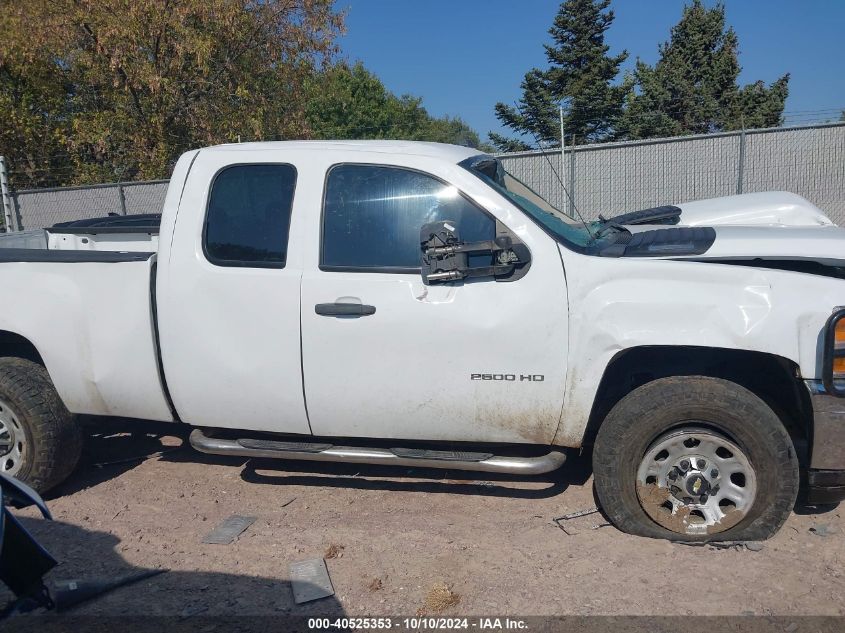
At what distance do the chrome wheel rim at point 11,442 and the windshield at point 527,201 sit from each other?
303cm

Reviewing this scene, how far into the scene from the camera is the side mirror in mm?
3727

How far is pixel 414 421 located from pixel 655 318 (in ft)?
4.38

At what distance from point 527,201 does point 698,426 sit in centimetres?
152

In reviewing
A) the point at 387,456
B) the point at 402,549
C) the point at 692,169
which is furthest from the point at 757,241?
the point at 692,169

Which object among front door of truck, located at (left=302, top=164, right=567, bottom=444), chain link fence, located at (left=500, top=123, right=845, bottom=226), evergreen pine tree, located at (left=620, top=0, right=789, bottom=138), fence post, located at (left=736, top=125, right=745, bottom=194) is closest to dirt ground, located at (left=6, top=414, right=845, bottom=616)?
front door of truck, located at (left=302, top=164, right=567, bottom=444)

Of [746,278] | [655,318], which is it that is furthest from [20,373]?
[746,278]

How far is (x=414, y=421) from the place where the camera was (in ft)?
13.0

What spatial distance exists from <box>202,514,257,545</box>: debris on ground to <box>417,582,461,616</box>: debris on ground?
4.04 feet

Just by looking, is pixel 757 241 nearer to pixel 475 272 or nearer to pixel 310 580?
pixel 475 272

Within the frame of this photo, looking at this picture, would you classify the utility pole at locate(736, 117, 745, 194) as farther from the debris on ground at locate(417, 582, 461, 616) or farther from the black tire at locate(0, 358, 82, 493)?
the black tire at locate(0, 358, 82, 493)

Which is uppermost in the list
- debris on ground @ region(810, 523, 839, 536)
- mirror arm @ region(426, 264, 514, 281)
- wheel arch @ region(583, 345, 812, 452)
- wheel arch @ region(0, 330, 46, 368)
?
mirror arm @ region(426, 264, 514, 281)

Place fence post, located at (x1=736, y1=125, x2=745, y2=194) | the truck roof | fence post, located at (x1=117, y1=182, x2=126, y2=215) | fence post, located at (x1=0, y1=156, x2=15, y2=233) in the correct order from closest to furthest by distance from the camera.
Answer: the truck roof → fence post, located at (x1=0, y1=156, x2=15, y2=233) → fence post, located at (x1=736, y1=125, x2=745, y2=194) → fence post, located at (x1=117, y1=182, x2=126, y2=215)

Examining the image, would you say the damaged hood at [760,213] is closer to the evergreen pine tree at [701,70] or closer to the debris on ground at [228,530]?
the debris on ground at [228,530]

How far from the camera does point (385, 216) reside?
398 cm
